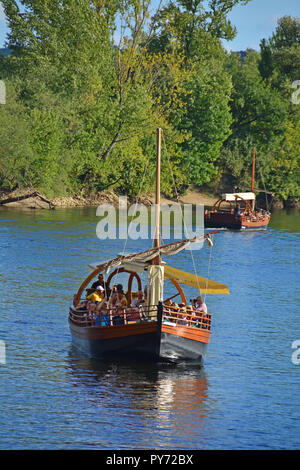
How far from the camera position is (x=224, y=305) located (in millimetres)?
42938

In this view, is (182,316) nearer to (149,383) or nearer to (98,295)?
(149,383)

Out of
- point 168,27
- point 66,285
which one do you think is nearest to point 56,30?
point 168,27

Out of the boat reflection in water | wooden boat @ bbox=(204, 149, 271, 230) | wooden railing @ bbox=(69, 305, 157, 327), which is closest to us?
the boat reflection in water

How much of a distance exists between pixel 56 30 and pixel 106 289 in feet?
202

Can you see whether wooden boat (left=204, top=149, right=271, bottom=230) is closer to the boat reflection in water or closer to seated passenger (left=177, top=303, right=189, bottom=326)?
the boat reflection in water

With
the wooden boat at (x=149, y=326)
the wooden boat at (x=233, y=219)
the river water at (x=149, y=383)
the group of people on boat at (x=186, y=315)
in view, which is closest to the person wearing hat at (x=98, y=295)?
the wooden boat at (x=149, y=326)

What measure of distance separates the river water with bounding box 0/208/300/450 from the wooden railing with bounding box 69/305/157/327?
1482 mm

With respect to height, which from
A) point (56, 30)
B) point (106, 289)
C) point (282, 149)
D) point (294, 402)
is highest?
point (56, 30)

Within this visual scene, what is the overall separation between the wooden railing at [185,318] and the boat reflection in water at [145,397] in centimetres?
167

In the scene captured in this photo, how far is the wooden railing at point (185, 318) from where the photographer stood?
28.8 meters

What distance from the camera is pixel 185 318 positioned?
29.7 m

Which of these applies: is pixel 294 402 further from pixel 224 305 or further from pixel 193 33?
pixel 193 33

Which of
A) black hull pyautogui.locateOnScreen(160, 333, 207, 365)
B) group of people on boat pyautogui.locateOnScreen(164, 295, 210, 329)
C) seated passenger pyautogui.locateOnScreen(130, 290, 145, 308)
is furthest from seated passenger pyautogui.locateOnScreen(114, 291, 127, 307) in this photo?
black hull pyautogui.locateOnScreen(160, 333, 207, 365)

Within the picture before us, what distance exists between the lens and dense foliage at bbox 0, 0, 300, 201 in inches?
3381
